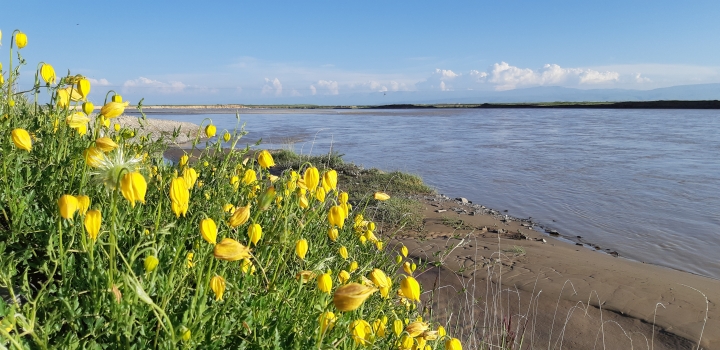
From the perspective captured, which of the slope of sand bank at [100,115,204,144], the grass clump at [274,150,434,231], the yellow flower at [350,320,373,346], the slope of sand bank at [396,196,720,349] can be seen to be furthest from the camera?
the grass clump at [274,150,434,231]

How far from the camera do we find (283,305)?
5.52 feet

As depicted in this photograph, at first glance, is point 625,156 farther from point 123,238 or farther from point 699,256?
point 123,238

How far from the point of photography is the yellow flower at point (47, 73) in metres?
2.09

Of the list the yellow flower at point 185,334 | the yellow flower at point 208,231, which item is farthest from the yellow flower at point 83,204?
the yellow flower at point 185,334

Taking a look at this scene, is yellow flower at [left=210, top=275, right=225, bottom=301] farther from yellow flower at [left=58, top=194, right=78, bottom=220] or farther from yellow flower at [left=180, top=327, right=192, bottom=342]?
yellow flower at [left=58, top=194, right=78, bottom=220]

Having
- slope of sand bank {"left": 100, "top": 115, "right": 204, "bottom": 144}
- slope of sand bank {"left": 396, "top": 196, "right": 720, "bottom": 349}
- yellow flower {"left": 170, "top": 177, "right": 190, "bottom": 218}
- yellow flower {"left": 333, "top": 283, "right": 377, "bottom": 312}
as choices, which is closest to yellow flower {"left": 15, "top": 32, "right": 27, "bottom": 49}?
slope of sand bank {"left": 100, "top": 115, "right": 204, "bottom": 144}

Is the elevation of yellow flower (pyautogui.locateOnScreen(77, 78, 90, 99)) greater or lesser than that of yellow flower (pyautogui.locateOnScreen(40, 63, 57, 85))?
lesser

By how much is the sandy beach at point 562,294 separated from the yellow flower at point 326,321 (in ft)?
4.57

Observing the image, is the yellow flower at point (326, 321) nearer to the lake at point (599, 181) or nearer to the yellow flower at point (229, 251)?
the yellow flower at point (229, 251)

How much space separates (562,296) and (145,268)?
405 centimetres

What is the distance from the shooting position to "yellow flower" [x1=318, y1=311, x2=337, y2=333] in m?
1.34

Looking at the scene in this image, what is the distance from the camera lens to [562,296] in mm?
4441

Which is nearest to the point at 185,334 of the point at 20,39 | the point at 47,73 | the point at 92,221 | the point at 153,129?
the point at 92,221

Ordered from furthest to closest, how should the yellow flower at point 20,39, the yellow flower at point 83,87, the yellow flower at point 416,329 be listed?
Result: the yellow flower at point 20,39
the yellow flower at point 83,87
the yellow flower at point 416,329
